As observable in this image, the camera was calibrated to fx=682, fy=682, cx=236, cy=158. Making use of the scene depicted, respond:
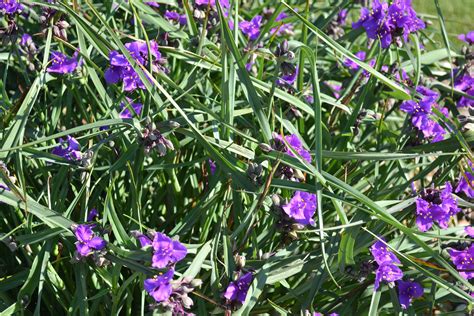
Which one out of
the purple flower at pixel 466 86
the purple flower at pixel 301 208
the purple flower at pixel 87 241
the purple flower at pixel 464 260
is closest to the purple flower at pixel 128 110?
the purple flower at pixel 87 241

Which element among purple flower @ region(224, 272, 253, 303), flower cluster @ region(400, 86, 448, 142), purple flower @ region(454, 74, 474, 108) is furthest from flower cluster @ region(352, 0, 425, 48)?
purple flower @ region(224, 272, 253, 303)

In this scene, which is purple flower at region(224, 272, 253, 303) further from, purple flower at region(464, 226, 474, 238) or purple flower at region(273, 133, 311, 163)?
purple flower at region(464, 226, 474, 238)

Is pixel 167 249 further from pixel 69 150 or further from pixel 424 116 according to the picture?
pixel 424 116

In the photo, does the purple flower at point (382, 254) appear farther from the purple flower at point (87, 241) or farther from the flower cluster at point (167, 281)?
the purple flower at point (87, 241)

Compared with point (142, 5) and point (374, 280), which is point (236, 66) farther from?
point (374, 280)

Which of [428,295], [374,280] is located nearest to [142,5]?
[374,280]
